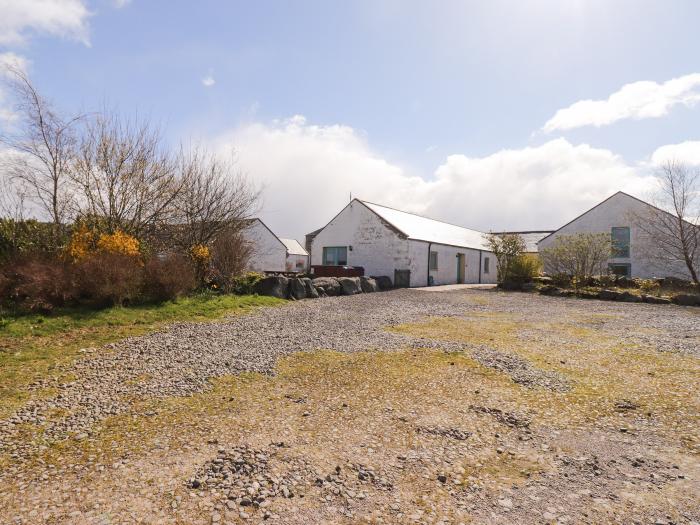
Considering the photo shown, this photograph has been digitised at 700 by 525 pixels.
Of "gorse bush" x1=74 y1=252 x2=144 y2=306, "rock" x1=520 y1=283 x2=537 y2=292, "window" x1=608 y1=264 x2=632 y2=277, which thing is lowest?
"rock" x1=520 y1=283 x2=537 y2=292

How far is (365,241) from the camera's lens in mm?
26531

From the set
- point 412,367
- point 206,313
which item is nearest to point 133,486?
point 412,367

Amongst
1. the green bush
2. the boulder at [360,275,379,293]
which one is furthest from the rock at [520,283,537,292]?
the green bush

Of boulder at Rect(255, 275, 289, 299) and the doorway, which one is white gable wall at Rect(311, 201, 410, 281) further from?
boulder at Rect(255, 275, 289, 299)

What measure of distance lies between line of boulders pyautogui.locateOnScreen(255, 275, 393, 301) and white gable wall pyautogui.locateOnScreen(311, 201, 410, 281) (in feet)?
12.1

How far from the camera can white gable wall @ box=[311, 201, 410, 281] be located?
2484cm

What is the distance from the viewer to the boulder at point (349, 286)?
1898cm

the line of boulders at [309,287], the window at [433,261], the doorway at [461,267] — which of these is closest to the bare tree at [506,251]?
the window at [433,261]

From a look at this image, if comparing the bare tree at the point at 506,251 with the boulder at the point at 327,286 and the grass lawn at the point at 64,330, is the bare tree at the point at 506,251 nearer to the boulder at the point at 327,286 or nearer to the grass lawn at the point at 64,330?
the boulder at the point at 327,286

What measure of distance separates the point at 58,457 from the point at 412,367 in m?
4.85

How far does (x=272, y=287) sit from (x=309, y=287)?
1978 millimetres

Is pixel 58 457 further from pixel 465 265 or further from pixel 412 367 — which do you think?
pixel 465 265

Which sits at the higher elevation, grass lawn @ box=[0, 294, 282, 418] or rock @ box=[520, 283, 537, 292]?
rock @ box=[520, 283, 537, 292]

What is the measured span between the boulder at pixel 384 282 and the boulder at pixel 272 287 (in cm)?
833
